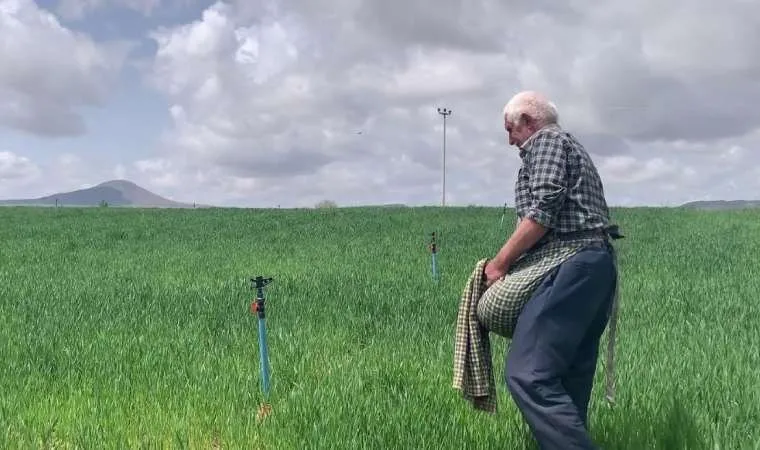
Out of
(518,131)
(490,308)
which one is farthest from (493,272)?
(518,131)

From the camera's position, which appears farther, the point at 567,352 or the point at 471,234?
the point at 471,234

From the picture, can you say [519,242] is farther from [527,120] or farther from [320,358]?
[320,358]

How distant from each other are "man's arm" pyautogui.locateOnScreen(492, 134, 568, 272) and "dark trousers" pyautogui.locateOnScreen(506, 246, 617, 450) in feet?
0.75

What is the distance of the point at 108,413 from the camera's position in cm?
507

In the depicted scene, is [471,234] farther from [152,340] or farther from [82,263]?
[152,340]

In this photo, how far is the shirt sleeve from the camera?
3.46 meters

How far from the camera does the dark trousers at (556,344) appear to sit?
3494mm

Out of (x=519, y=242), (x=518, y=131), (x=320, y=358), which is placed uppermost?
(x=518, y=131)

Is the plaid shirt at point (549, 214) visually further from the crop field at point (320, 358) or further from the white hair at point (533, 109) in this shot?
the crop field at point (320, 358)

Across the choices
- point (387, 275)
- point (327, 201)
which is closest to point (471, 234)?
point (387, 275)

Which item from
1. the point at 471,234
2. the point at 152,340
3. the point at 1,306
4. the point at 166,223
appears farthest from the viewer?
the point at 166,223

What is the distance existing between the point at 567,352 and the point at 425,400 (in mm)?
1808

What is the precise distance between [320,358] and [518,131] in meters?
3.76

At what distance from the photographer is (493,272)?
372 cm
